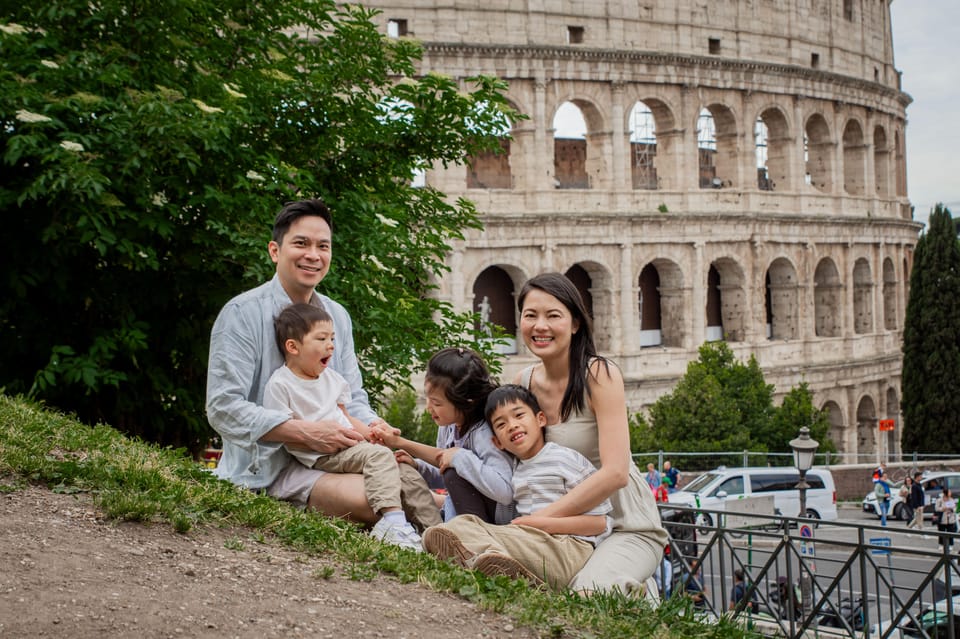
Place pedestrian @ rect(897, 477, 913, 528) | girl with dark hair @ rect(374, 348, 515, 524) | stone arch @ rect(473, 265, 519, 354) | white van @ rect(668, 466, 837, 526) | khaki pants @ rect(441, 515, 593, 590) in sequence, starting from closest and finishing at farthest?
khaki pants @ rect(441, 515, 593, 590), girl with dark hair @ rect(374, 348, 515, 524), white van @ rect(668, 466, 837, 526), pedestrian @ rect(897, 477, 913, 528), stone arch @ rect(473, 265, 519, 354)

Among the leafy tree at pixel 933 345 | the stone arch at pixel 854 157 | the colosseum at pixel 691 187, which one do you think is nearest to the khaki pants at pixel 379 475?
the colosseum at pixel 691 187

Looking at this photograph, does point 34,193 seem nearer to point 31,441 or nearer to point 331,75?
point 31,441

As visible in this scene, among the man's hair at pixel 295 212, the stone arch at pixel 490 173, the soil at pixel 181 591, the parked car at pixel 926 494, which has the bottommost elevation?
the parked car at pixel 926 494

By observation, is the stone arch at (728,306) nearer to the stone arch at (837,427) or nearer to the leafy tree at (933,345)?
the stone arch at (837,427)

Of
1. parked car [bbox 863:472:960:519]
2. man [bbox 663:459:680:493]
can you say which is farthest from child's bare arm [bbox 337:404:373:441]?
parked car [bbox 863:472:960:519]

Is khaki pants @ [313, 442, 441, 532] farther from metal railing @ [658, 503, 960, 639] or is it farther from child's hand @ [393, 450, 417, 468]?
metal railing @ [658, 503, 960, 639]

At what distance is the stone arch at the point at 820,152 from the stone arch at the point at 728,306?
5.08 meters

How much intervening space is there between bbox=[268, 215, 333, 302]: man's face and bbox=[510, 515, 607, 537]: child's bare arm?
1752mm

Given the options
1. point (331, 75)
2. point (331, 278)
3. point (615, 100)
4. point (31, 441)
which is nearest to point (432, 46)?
point (615, 100)

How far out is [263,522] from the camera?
18.7 feet

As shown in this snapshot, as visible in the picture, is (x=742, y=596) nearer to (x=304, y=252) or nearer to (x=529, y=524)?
(x=529, y=524)

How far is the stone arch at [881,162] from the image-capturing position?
1538 inches

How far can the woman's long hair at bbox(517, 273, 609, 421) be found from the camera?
5.62 m

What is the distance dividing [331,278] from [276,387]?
4.79m
